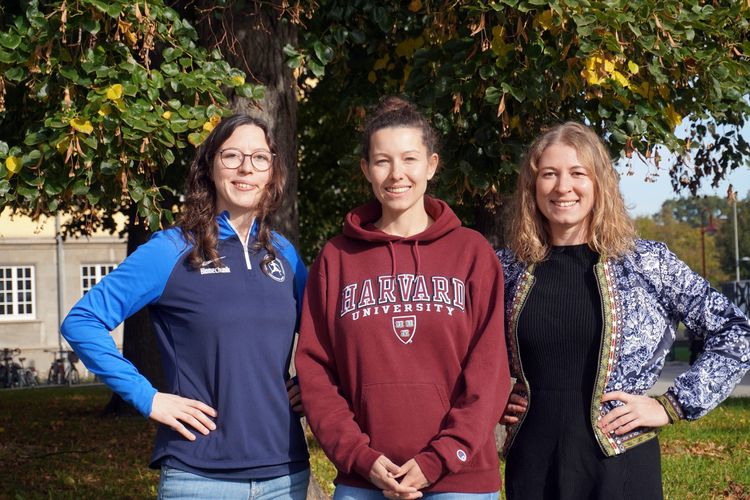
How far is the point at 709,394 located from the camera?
354 centimetres

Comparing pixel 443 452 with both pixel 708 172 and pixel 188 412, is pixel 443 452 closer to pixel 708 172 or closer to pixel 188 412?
pixel 188 412

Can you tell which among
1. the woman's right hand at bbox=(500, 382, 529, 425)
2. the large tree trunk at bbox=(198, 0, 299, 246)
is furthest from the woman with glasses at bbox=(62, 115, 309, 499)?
the large tree trunk at bbox=(198, 0, 299, 246)

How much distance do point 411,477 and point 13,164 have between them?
353 cm

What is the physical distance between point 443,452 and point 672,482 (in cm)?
569

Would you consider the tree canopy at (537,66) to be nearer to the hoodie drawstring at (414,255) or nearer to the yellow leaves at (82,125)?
the yellow leaves at (82,125)

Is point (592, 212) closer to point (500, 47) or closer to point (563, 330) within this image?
point (563, 330)

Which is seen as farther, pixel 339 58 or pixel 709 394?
pixel 339 58

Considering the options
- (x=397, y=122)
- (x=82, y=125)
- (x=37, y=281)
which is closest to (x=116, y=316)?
(x=397, y=122)

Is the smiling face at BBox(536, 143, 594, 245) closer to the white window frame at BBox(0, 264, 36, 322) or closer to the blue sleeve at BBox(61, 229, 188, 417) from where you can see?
the blue sleeve at BBox(61, 229, 188, 417)

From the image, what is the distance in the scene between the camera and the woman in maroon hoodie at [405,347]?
320 cm

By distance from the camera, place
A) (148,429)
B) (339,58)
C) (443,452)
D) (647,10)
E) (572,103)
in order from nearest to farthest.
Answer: (443,452) → (647,10) → (572,103) → (339,58) → (148,429)

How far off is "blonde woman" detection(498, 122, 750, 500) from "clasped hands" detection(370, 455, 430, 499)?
519mm

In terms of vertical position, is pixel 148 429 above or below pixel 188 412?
below

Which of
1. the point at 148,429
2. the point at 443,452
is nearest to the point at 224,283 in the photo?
the point at 443,452
